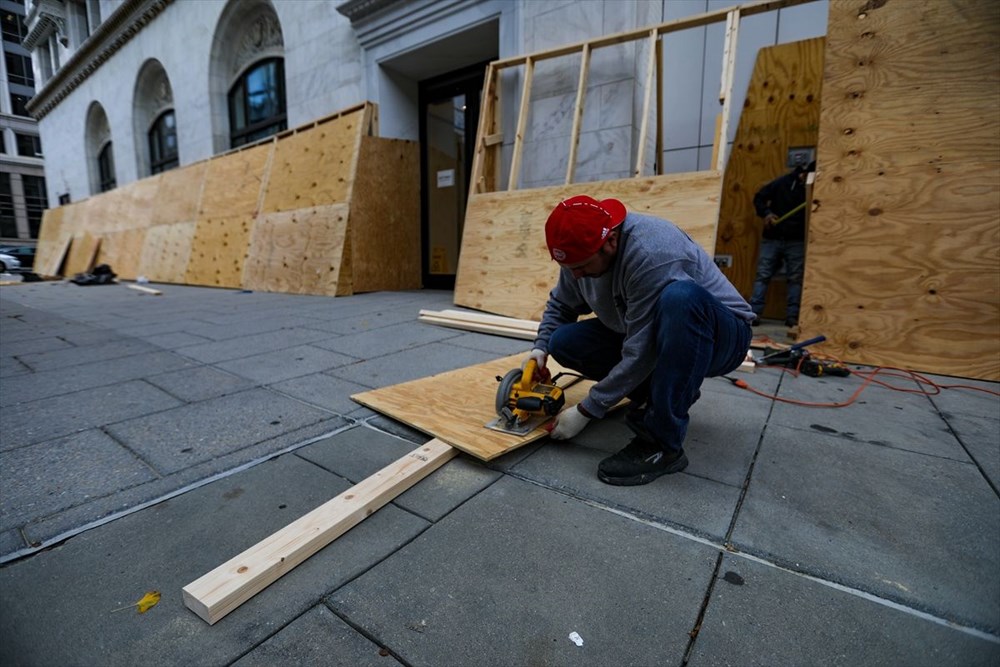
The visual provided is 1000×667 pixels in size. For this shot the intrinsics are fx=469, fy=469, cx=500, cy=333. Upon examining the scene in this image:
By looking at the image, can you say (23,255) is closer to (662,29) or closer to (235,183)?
(235,183)

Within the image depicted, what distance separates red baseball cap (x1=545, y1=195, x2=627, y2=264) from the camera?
165 cm

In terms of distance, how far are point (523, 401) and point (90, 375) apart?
289 centimetres

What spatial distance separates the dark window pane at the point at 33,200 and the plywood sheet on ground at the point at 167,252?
118 ft

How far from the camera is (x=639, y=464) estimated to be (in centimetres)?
178

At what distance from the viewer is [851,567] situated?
1.30 metres

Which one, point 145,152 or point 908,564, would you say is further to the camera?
point 145,152

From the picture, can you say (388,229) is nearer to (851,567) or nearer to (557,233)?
(557,233)

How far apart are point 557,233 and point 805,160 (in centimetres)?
497

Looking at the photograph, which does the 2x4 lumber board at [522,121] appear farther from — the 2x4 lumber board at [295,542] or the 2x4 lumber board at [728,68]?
the 2x4 lumber board at [295,542]

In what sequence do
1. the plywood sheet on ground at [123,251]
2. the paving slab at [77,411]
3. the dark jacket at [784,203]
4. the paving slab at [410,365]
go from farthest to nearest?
the plywood sheet on ground at [123,251]
the dark jacket at [784,203]
the paving slab at [410,365]
the paving slab at [77,411]

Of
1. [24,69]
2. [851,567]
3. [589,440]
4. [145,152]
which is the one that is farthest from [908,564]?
[24,69]

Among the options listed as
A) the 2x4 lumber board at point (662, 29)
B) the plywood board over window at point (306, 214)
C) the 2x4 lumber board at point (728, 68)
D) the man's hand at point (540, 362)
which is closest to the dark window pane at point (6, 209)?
the plywood board over window at point (306, 214)

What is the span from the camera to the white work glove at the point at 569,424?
2.02 m

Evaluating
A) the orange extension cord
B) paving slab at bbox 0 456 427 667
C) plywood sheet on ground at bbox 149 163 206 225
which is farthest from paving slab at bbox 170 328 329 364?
plywood sheet on ground at bbox 149 163 206 225
